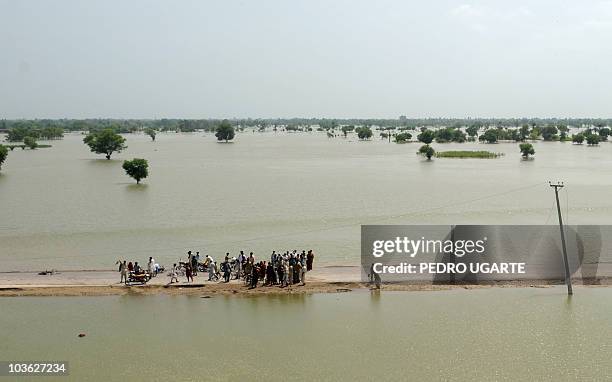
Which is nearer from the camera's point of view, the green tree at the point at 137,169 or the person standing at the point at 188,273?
the person standing at the point at 188,273

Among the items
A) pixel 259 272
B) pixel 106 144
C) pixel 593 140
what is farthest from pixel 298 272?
pixel 593 140

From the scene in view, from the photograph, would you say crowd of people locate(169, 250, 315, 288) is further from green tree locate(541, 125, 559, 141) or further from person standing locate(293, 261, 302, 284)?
green tree locate(541, 125, 559, 141)

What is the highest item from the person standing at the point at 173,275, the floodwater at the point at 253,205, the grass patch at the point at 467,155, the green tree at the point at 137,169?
the green tree at the point at 137,169

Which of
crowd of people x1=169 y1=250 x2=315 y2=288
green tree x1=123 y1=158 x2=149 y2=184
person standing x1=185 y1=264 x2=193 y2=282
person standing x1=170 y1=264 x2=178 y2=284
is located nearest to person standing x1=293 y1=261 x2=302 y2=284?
crowd of people x1=169 y1=250 x2=315 y2=288

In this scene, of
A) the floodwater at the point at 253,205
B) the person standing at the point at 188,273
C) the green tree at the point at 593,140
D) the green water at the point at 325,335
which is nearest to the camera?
the green water at the point at 325,335

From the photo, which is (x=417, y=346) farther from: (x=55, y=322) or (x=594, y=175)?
(x=594, y=175)

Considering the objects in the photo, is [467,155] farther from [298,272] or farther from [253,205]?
[298,272]

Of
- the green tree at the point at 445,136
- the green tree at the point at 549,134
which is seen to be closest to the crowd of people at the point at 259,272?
the green tree at the point at 445,136

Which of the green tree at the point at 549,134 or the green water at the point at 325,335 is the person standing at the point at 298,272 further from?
the green tree at the point at 549,134
